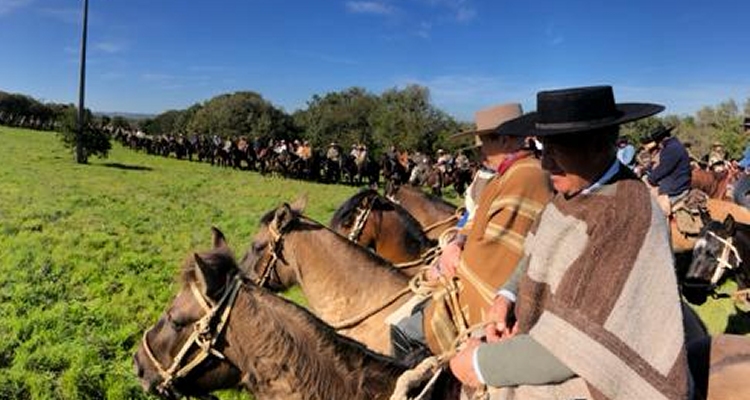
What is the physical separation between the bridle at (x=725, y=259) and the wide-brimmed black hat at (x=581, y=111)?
6.34m

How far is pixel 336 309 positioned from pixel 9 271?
7034 mm

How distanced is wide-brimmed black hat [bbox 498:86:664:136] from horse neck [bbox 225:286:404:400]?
118 cm

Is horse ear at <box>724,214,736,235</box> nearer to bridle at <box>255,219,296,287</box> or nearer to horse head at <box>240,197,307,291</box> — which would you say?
horse head at <box>240,197,307,291</box>

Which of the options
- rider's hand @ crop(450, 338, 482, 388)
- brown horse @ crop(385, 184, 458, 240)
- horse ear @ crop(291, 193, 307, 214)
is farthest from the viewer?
brown horse @ crop(385, 184, 458, 240)

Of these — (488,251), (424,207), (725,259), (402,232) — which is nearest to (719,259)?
(725,259)

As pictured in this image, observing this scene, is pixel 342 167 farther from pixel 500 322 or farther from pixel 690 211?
pixel 500 322

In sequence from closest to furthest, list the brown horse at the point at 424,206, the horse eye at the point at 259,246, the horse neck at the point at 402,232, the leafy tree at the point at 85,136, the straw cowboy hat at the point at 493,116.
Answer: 1. the straw cowboy hat at the point at 493,116
2. the horse eye at the point at 259,246
3. the horse neck at the point at 402,232
4. the brown horse at the point at 424,206
5. the leafy tree at the point at 85,136

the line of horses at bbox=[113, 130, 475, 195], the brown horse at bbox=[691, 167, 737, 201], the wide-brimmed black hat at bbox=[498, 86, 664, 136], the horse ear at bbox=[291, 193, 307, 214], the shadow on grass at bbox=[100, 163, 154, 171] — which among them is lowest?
the shadow on grass at bbox=[100, 163, 154, 171]

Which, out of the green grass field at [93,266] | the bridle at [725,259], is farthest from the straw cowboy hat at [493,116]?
the bridle at [725,259]

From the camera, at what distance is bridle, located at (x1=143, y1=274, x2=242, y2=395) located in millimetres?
2645

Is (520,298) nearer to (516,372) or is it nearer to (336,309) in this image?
(516,372)

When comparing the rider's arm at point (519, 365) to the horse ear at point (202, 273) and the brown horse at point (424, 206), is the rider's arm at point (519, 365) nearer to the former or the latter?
the horse ear at point (202, 273)

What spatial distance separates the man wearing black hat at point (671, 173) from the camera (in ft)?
31.0

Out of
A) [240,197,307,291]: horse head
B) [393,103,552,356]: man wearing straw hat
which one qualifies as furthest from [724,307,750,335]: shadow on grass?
[393,103,552,356]: man wearing straw hat
